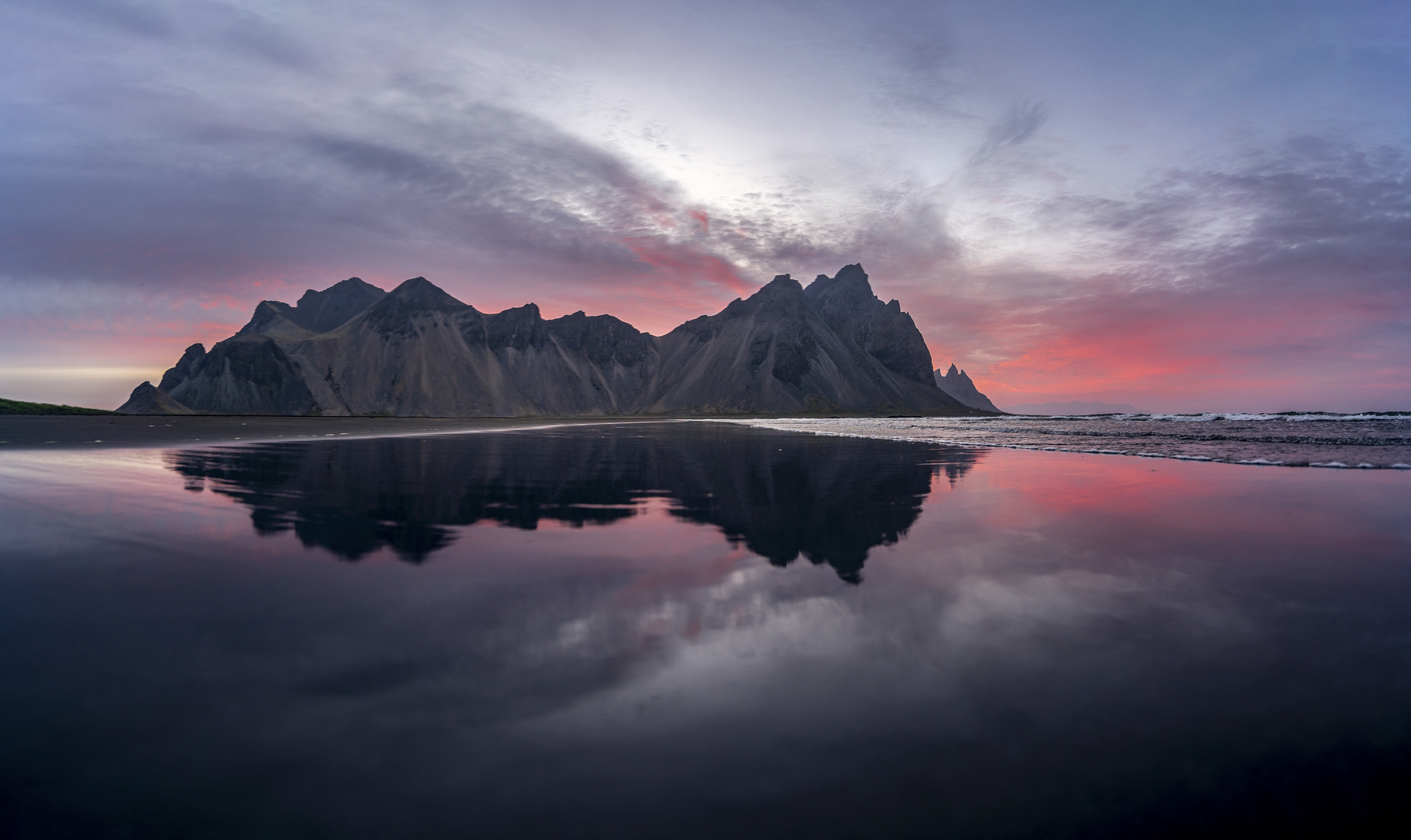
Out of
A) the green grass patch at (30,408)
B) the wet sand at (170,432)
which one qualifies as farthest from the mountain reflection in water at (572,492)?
the green grass patch at (30,408)

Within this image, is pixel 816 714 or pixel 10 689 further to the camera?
pixel 10 689

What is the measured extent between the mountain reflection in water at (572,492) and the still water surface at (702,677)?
1.03 feet

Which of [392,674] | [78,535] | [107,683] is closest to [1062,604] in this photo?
[392,674]

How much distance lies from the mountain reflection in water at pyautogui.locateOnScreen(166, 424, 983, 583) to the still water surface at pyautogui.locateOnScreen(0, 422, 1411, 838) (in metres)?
0.31

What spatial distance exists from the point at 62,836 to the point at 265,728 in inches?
53.2

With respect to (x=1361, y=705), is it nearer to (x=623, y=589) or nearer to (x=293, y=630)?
(x=623, y=589)

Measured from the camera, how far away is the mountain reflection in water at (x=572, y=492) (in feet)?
43.3

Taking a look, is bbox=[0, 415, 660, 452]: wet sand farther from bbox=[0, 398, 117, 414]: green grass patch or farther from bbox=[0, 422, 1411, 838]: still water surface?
bbox=[0, 398, 117, 414]: green grass patch

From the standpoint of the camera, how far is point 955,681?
20.4 ft

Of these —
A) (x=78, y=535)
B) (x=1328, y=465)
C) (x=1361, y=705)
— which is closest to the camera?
(x=1361, y=705)

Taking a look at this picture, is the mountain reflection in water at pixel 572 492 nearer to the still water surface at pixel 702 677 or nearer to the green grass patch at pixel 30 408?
the still water surface at pixel 702 677

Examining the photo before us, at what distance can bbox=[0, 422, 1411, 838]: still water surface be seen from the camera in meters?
4.27

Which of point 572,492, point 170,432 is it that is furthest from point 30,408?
point 572,492

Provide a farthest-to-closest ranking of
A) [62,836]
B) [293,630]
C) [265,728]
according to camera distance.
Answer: [293,630]
[265,728]
[62,836]
